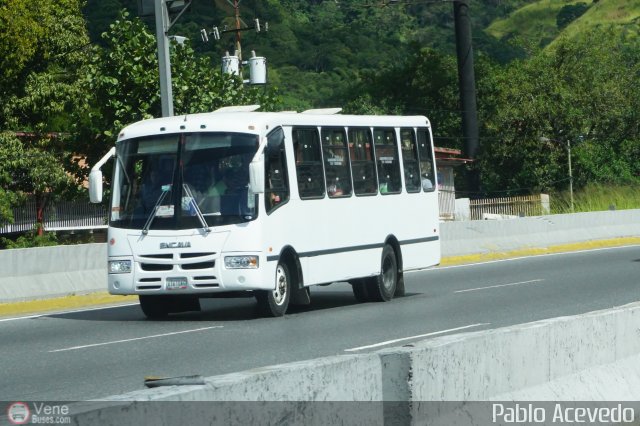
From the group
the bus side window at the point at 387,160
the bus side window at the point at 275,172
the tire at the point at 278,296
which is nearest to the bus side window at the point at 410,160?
the bus side window at the point at 387,160

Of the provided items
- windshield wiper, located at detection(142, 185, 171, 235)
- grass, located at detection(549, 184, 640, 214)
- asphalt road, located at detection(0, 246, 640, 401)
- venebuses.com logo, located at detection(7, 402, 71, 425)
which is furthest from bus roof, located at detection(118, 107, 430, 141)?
grass, located at detection(549, 184, 640, 214)

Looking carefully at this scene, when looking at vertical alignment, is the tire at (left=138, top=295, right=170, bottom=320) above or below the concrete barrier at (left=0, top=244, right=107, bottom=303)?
below

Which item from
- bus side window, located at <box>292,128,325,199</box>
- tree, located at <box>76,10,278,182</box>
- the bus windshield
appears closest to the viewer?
the bus windshield

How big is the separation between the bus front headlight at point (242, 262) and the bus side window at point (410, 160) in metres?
5.49

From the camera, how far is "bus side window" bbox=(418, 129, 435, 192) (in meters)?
22.2

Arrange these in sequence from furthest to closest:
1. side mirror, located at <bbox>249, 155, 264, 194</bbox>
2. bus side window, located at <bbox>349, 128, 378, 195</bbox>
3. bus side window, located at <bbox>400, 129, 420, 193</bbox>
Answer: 1. bus side window, located at <bbox>400, 129, 420, 193</bbox>
2. bus side window, located at <bbox>349, 128, 378, 195</bbox>
3. side mirror, located at <bbox>249, 155, 264, 194</bbox>

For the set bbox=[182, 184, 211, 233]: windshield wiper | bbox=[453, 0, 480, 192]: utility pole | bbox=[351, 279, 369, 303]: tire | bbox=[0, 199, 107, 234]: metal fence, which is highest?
bbox=[453, 0, 480, 192]: utility pole

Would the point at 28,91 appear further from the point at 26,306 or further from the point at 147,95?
the point at 26,306

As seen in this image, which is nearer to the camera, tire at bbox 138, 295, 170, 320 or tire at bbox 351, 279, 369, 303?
tire at bbox 138, 295, 170, 320

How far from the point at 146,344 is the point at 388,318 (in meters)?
4.09

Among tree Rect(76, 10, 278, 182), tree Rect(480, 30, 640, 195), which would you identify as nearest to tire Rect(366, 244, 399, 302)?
tree Rect(76, 10, 278, 182)

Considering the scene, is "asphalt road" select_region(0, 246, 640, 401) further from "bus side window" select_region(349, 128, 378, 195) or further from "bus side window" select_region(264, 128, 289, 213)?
"bus side window" select_region(349, 128, 378, 195)

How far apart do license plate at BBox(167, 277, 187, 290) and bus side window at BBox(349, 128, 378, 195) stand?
4.06m

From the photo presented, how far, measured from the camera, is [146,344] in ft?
47.2
